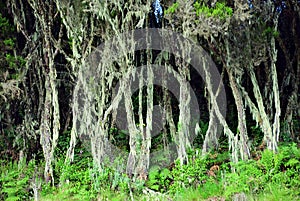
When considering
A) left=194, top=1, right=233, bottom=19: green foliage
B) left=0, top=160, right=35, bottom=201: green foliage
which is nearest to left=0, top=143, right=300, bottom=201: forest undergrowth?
left=0, top=160, right=35, bottom=201: green foliage

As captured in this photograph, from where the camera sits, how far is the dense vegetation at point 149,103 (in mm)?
3801

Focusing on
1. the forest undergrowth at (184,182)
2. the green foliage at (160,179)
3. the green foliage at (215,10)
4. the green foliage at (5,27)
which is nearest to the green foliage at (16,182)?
the forest undergrowth at (184,182)

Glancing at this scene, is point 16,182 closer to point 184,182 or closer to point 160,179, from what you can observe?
point 160,179

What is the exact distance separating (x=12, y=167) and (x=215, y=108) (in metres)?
3.21

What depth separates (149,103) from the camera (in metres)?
4.60

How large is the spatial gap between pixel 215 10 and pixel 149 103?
1663 millimetres

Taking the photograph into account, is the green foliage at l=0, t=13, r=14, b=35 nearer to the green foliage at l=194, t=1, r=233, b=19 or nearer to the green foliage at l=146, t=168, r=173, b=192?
the green foliage at l=194, t=1, r=233, b=19

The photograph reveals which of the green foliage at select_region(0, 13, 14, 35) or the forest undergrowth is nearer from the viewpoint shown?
the forest undergrowth

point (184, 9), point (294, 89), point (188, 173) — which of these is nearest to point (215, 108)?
point (188, 173)

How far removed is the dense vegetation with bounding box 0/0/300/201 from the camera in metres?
3.80

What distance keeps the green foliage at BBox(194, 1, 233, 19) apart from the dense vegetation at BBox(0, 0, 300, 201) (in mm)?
11

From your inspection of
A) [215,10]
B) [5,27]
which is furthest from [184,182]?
[5,27]

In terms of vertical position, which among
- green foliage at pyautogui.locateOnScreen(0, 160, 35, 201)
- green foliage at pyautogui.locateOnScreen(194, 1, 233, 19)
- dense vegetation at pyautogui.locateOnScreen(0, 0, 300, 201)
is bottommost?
green foliage at pyautogui.locateOnScreen(0, 160, 35, 201)

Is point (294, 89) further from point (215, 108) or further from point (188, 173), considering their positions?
point (188, 173)
